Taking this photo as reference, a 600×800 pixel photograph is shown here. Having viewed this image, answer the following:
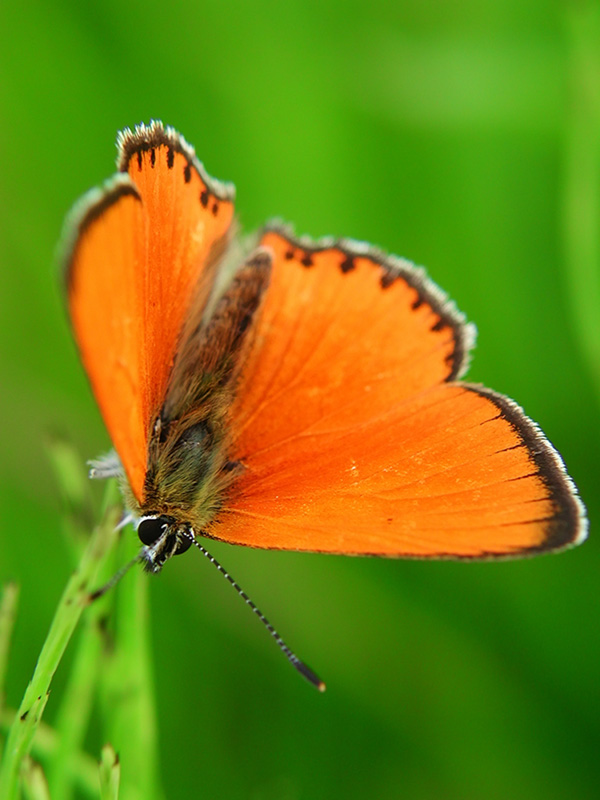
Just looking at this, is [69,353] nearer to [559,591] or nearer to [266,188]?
[266,188]

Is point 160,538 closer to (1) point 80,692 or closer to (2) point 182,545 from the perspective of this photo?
(2) point 182,545

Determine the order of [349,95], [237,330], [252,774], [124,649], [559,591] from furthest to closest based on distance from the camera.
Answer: [349,95], [559,591], [252,774], [237,330], [124,649]

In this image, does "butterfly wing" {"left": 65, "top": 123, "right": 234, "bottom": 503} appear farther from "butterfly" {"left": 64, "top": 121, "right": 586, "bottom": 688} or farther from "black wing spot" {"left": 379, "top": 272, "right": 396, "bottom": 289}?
"black wing spot" {"left": 379, "top": 272, "right": 396, "bottom": 289}

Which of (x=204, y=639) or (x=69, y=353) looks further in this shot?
(x=69, y=353)

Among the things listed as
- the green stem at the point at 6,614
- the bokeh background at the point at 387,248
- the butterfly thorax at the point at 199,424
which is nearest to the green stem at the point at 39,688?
the green stem at the point at 6,614

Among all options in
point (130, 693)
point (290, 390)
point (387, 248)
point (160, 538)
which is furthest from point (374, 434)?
point (387, 248)

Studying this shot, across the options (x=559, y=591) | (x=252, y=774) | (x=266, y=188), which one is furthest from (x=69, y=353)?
(x=559, y=591)

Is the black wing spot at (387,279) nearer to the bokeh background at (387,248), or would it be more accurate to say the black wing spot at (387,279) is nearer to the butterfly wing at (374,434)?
the butterfly wing at (374,434)
